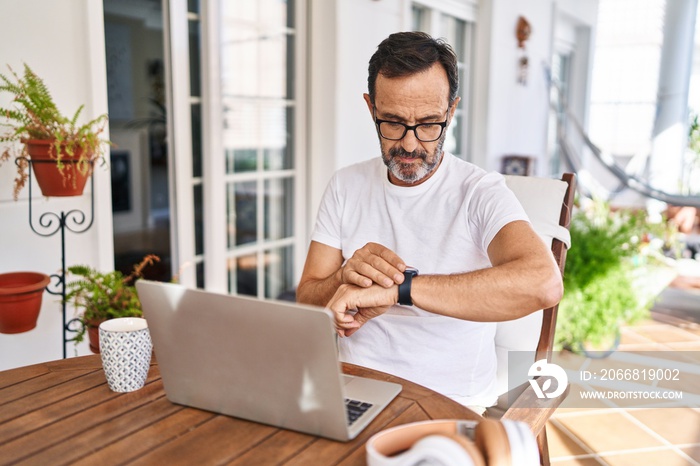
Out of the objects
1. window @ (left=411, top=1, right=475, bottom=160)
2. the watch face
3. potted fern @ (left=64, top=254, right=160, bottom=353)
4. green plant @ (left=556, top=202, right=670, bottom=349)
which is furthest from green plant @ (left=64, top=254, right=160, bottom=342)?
the watch face

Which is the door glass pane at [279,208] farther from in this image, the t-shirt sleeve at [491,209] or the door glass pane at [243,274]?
the t-shirt sleeve at [491,209]

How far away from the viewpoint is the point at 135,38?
4.68 meters

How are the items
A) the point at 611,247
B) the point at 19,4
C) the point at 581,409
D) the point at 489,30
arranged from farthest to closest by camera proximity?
the point at 489,30 → the point at 611,247 → the point at 581,409 → the point at 19,4

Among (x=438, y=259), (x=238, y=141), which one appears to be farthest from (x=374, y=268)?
(x=238, y=141)

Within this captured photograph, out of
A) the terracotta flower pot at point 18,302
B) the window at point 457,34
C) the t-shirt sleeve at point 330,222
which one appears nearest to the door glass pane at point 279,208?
the window at point 457,34

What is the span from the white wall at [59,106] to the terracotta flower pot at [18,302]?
0.15m

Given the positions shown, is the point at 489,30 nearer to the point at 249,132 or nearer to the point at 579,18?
the point at 579,18

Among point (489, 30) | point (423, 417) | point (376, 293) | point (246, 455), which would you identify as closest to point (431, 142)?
point (376, 293)

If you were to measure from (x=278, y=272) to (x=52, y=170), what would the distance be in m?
1.63

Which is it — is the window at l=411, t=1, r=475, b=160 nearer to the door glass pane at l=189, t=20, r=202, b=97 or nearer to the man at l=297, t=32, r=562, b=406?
the door glass pane at l=189, t=20, r=202, b=97

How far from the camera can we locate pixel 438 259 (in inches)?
57.9

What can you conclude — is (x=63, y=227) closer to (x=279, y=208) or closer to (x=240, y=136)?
(x=240, y=136)

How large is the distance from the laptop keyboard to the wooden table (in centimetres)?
3

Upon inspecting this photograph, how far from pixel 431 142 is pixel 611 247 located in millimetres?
2179
